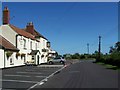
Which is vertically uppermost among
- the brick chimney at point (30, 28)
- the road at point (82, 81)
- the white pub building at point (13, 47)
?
the brick chimney at point (30, 28)

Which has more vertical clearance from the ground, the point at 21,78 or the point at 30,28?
the point at 30,28

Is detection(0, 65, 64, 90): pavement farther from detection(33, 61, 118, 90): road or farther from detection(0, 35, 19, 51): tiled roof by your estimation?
detection(0, 35, 19, 51): tiled roof

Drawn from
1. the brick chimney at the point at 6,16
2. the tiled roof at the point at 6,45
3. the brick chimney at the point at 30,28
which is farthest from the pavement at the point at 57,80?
the brick chimney at the point at 30,28

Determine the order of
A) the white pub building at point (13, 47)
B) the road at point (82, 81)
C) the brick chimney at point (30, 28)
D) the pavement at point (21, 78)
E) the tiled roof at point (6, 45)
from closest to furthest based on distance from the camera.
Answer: the pavement at point (21, 78) → the road at point (82, 81) → the white pub building at point (13, 47) → the tiled roof at point (6, 45) → the brick chimney at point (30, 28)

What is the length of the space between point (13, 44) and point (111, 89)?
33414 mm

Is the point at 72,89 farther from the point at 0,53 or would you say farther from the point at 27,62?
the point at 27,62

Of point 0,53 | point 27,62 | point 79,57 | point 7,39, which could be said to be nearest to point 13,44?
point 7,39

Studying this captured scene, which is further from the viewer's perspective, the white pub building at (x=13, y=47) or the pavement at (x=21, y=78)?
the white pub building at (x=13, y=47)

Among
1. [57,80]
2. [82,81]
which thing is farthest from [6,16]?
[82,81]

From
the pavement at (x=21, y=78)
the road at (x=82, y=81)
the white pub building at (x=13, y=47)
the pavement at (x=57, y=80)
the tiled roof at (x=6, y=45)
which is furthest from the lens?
the tiled roof at (x=6, y=45)

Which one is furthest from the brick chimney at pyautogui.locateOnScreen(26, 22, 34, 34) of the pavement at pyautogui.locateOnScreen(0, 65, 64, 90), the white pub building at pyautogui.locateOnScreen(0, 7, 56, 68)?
the pavement at pyautogui.locateOnScreen(0, 65, 64, 90)

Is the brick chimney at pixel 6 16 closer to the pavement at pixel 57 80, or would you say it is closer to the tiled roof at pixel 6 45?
the tiled roof at pixel 6 45

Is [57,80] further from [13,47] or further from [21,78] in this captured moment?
[13,47]

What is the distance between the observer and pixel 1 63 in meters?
37.7
